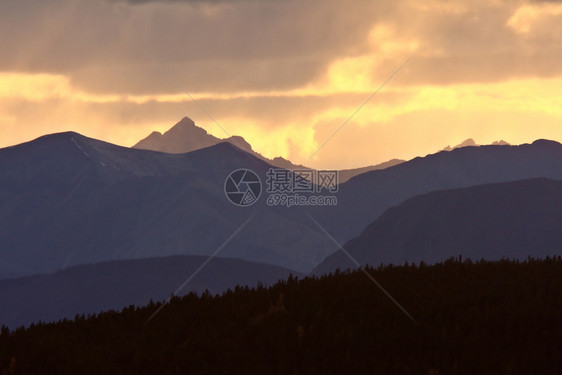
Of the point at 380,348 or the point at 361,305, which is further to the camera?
the point at 361,305

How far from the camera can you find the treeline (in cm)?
1338

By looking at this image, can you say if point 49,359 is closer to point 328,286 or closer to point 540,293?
point 328,286

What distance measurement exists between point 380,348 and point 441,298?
2.90 m

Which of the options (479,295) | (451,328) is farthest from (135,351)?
(479,295)

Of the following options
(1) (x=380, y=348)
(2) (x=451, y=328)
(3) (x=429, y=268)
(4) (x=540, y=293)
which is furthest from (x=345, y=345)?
(3) (x=429, y=268)

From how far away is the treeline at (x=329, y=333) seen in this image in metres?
13.4

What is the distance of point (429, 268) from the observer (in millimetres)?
19562

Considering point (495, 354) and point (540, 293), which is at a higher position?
point (540, 293)

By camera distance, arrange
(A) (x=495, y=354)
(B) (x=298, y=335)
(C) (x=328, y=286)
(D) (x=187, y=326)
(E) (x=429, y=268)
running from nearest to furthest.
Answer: (A) (x=495, y=354) → (B) (x=298, y=335) → (D) (x=187, y=326) → (C) (x=328, y=286) → (E) (x=429, y=268)

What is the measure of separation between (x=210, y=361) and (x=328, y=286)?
4.88m

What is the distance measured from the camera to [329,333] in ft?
47.6

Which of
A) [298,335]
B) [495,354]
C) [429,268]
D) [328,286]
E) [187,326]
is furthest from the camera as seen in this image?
[429,268]

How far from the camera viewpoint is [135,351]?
1428cm

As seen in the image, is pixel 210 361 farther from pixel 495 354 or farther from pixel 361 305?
pixel 495 354
